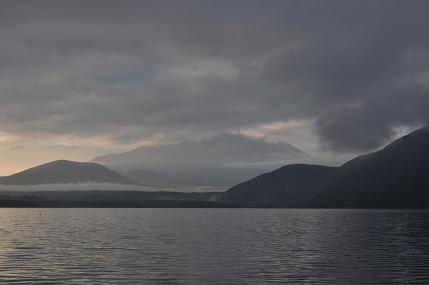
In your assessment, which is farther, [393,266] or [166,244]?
[166,244]

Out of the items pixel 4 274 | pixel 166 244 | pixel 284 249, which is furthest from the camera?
pixel 166 244

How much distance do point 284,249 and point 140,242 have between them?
30.6m

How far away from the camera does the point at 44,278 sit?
63.8 m

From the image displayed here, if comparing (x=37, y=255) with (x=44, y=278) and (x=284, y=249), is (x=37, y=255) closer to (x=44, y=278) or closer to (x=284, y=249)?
(x=44, y=278)

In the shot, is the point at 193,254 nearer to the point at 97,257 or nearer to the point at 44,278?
the point at 97,257

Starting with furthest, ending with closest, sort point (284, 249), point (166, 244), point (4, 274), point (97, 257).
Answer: point (166, 244) → point (284, 249) → point (97, 257) → point (4, 274)

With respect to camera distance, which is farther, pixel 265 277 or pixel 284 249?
pixel 284 249

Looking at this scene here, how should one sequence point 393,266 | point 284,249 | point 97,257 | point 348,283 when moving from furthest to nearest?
point 284,249 < point 97,257 < point 393,266 < point 348,283

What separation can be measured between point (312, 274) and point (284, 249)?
31.3 m

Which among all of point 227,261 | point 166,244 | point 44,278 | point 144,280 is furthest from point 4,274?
point 166,244

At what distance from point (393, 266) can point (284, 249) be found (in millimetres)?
25854

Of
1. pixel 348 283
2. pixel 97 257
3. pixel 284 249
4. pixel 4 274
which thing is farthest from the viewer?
pixel 284 249

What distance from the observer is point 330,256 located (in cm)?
8875

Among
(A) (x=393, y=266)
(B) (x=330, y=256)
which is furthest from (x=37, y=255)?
(A) (x=393, y=266)
